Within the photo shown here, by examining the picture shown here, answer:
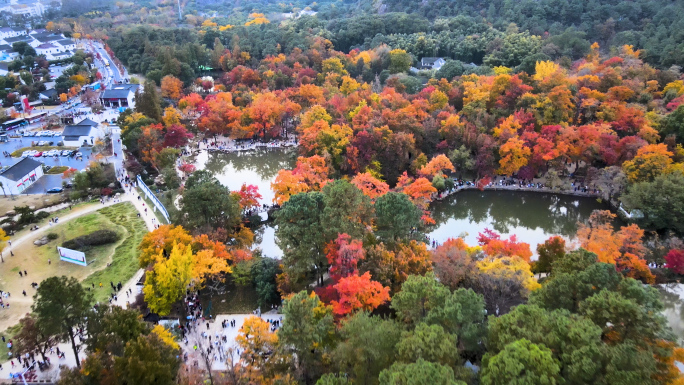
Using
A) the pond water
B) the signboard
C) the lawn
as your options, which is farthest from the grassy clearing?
the pond water

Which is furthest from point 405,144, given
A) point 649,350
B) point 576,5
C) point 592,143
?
point 576,5

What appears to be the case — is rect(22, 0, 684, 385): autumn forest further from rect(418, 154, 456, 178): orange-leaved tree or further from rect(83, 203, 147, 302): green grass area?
rect(83, 203, 147, 302): green grass area

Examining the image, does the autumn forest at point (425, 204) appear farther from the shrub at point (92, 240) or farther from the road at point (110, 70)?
the shrub at point (92, 240)

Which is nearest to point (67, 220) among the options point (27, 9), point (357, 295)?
point (357, 295)

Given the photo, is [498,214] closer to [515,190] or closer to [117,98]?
[515,190]

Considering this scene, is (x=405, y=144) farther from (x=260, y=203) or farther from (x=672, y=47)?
(x=672, y=47)
